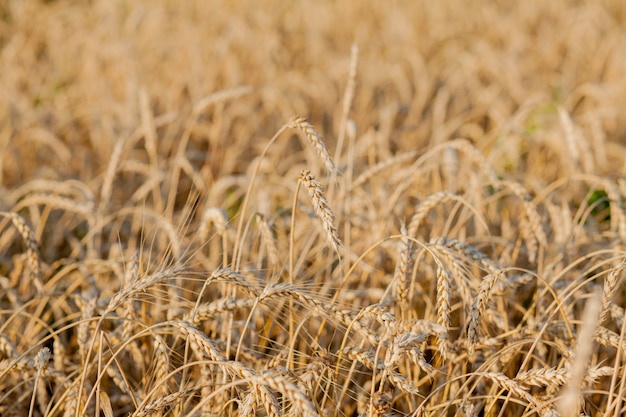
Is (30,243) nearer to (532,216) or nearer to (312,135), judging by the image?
(312,135)

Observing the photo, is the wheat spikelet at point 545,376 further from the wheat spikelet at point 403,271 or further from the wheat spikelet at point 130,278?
the wheat spikelet at point 130,278

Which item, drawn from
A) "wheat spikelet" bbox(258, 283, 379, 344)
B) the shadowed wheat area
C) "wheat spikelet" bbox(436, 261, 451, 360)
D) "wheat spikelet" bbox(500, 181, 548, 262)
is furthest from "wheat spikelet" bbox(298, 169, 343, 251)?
"wheat spikelet" bbox(500, 181, 548, 262)

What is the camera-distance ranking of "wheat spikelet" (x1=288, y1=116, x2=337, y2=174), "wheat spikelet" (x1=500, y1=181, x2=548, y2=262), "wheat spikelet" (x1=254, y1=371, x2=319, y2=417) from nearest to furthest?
1. "wheat spikelet" (x1=254, y1=371, x2=319, y2=417)
2. "wheat spikelet" (x1=288, y1=116, x2=337, y2=174)
3. "wheat spikelet" (x1=500, y1=181, x2=548, y2=262)

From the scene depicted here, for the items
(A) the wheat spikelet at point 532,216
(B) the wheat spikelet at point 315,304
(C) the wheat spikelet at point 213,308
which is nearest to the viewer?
(B) the wheat spikelet at point 315,304

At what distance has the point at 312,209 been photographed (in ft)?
9.75

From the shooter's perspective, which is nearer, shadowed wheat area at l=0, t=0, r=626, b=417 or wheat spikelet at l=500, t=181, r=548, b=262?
shadowed wheat area at l=0, t=0, r=626, b=417

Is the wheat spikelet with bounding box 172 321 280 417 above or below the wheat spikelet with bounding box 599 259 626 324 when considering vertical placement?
below

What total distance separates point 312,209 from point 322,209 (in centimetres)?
144

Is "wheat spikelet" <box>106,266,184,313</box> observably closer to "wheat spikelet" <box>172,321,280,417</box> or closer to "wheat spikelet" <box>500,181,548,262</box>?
"wheat spikelet" <box>172,321,280,417</box>

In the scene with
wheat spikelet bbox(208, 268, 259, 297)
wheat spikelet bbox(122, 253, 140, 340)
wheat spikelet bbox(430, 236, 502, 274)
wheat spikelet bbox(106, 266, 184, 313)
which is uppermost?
wheat spikelet bbox(430, 236, 502, 274)

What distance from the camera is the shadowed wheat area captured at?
168 cm

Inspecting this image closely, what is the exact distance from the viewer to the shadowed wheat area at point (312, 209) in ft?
5.52

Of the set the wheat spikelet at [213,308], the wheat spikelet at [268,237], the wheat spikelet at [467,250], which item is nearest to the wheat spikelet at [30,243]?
the wheat spikelet at [213,308]

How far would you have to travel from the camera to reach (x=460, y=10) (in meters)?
7.33
